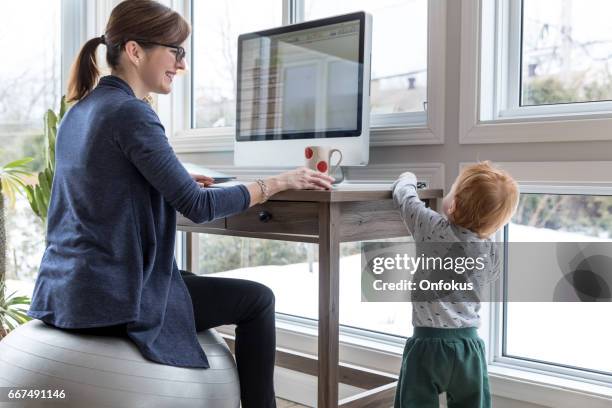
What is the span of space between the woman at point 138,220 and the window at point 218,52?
1.17 metres

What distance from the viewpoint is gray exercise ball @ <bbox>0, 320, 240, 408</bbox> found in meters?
1.39

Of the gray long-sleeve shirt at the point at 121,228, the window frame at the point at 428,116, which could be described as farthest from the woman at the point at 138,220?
the window frame at the point at 428,116

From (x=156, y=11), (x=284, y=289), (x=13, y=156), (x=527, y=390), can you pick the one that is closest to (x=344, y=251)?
(x=284, y=289)

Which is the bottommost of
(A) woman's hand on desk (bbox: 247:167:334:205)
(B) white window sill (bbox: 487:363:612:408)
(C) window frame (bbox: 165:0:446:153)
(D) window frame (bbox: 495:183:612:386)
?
(B) white window sill (bbox: 487:363:612:408)

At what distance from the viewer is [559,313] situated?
1.91m

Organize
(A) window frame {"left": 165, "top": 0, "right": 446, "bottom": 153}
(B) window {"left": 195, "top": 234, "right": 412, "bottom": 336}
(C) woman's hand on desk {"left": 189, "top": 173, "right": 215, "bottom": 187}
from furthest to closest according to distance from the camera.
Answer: (B) window {"left": 195, "top": 234, "right": 412, "bottom": 336}, (A) window frame {"left": 165, "top": 0, "right": 446, "bottom": 153}, (C) woman's hand on desk {"left": 189, "top": 173, "right": 215, "bottom": 187}

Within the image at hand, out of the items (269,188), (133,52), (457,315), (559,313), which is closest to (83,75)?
(133,52)

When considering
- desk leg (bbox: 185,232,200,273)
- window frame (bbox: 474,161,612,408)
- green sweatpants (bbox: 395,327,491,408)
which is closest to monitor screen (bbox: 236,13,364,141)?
window frame (bbox: 474,161,612,408)

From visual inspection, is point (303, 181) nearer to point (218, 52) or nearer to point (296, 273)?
point (296, 273)

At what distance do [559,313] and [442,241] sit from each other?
58cm

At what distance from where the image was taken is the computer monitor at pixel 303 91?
74.4 inches

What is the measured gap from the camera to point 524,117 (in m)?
1.86

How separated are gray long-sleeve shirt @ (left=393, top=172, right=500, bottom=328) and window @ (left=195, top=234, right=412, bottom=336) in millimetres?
639

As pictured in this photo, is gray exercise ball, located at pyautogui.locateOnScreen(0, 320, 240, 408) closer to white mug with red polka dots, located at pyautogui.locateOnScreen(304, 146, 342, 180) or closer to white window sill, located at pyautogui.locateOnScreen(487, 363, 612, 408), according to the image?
white mug with red polka dots, located at pyautogui.locateOnScreen(304, 146, 342, 180)
